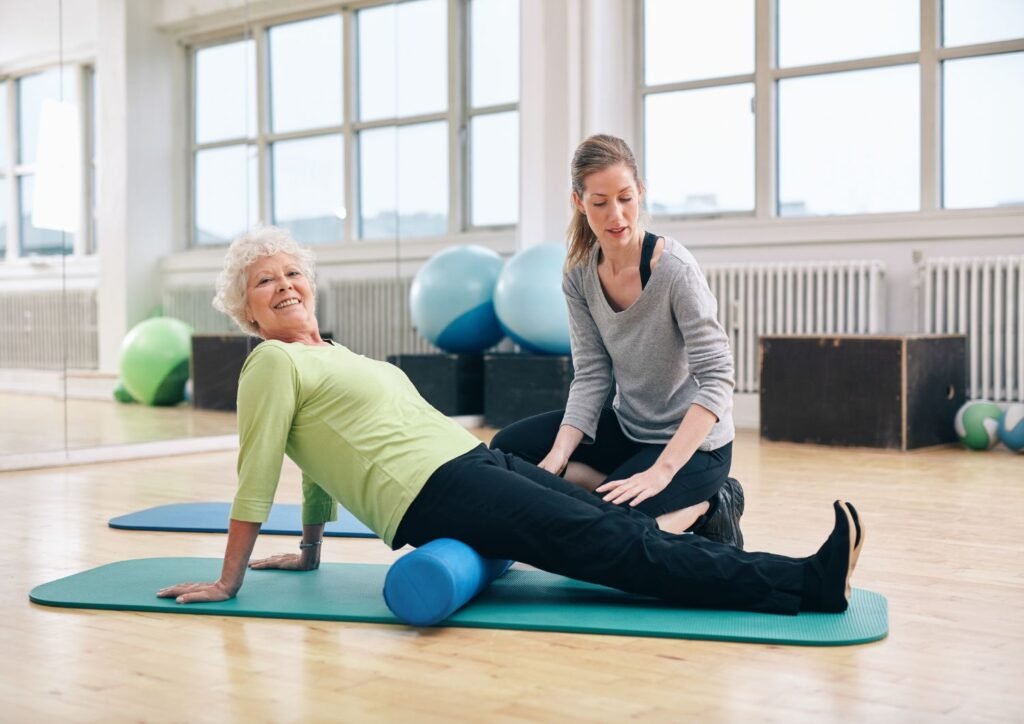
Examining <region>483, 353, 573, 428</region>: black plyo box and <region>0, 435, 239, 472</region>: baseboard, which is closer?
<region>0, 435, 239, 472</region>: baseboard

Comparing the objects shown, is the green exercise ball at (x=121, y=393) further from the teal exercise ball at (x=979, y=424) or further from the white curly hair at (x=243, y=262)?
the teal exercise ball at (x=979, y=424)

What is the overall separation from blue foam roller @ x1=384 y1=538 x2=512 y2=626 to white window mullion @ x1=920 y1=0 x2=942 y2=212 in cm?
405

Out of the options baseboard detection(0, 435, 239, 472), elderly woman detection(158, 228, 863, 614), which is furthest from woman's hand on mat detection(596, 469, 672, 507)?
baseboard detection(0, 435, 239, 472)

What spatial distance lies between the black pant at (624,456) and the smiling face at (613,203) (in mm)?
407

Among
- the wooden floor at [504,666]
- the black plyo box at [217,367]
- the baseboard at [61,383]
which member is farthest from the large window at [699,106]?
the wooden floor at [504,666]

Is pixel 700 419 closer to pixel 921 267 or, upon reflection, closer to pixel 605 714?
pixel 605 714

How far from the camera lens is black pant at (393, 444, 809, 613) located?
1.92 m

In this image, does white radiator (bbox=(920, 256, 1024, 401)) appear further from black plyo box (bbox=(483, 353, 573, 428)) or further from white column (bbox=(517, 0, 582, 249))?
white column (bbox=(517, 0, 582, 249))

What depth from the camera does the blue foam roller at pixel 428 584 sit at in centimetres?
187

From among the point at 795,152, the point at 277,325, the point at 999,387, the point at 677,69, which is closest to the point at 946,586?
the point at 277,325

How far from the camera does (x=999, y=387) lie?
16.4 ft

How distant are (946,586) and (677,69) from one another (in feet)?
14.3

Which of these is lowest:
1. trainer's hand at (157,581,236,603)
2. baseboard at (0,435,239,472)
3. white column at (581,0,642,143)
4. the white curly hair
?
baseboard at (0,435,239,472)

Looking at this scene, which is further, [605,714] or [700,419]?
[700,419]
